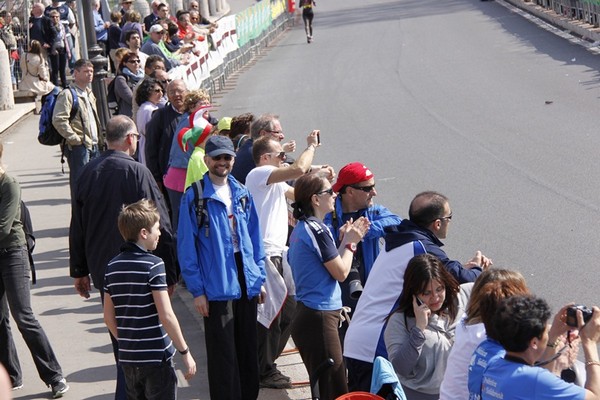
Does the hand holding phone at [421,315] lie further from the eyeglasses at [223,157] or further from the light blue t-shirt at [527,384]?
the eyeglasses at [223,157]

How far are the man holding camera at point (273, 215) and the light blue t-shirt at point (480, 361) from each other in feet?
9.64

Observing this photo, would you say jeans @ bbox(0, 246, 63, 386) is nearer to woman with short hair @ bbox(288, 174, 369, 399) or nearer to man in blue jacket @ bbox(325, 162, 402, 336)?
woman with short hair @ bbox(288, 174, 369, 399)

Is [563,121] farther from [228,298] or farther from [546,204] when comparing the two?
[228,298]

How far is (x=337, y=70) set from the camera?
2722 centimetres

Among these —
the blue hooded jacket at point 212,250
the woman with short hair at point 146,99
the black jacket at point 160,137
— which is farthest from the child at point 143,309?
the woman with short hair at point 146,99

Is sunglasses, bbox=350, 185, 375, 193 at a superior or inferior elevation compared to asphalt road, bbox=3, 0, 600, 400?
superior

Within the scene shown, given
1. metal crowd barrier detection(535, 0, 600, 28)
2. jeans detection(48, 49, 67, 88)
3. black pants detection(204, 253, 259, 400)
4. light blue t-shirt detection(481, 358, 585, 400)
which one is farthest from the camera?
metal crowd barrier detection(535, 0, 600, 28)

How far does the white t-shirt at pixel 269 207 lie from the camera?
7727mm

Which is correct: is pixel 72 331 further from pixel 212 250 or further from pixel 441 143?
pixel 441 143

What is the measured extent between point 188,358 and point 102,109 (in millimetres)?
7237

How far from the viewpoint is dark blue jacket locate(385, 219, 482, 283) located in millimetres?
6082

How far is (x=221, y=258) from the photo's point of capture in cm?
671

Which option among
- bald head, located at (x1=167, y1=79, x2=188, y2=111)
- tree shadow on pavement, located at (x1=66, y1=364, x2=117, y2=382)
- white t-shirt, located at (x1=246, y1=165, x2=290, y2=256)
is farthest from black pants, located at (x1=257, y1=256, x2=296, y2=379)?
bald head, located at (x1=167, y1=79, x2=188, y2=111)

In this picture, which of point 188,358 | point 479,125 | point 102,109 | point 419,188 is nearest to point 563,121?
point 479,125
